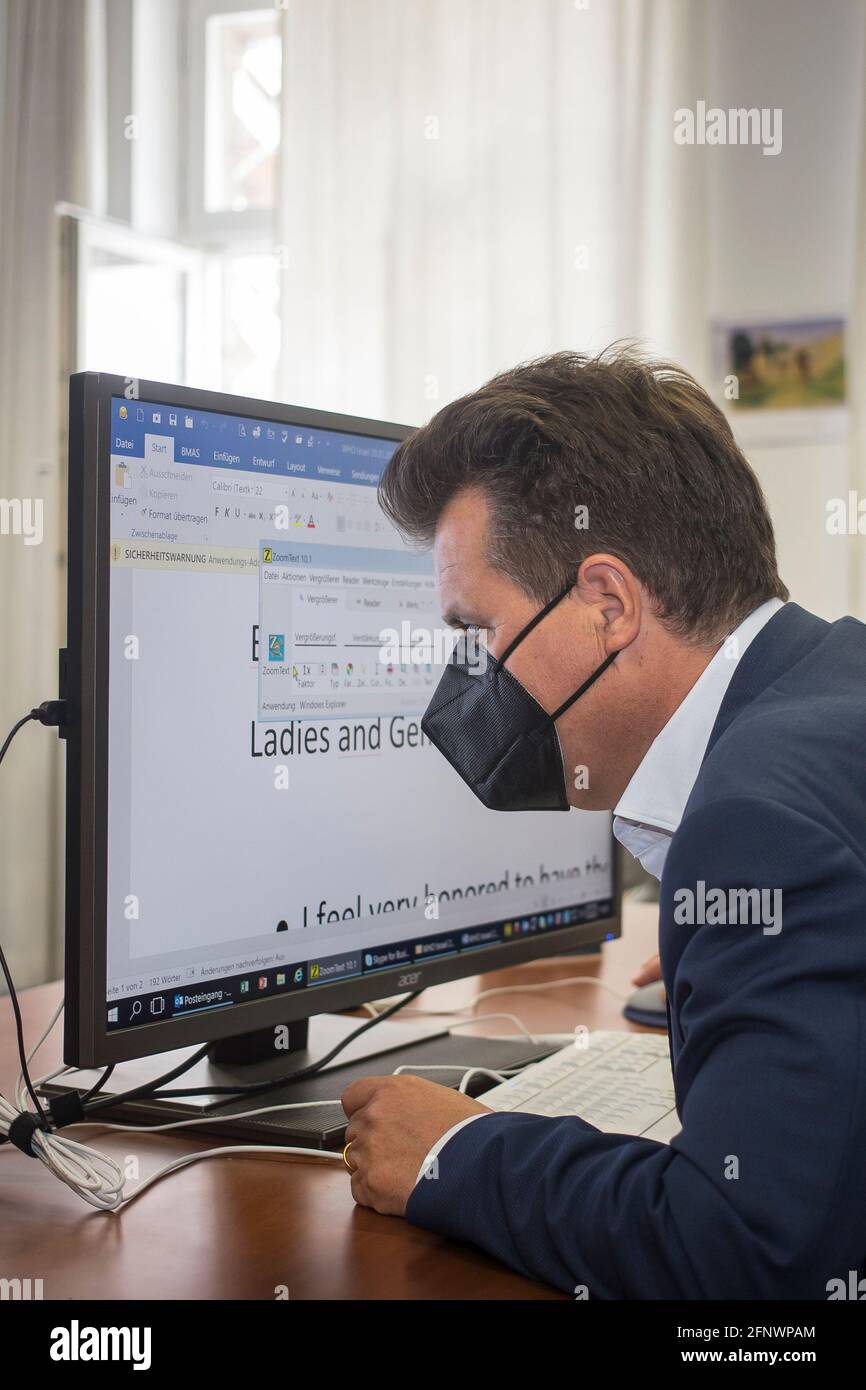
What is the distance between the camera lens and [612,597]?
88 cm

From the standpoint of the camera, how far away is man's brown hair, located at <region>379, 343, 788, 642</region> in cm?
88

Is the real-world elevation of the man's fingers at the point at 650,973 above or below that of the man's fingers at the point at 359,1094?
below

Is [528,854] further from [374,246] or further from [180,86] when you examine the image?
[180,86]

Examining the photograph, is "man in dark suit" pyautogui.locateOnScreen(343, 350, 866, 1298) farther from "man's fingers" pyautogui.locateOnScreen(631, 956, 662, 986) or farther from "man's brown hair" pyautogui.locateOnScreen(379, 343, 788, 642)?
"man's fingers" pyautogui.locateOnScreen(631, 956, 662, 986)

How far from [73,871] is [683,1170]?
1.38ft

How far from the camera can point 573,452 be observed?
887mm

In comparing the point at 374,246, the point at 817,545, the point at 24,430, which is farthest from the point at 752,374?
the point at 24,430

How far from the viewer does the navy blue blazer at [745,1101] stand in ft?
2.05

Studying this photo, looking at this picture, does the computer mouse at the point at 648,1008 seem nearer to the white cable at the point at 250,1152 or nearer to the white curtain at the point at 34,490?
the white cable at the point at 250,1152

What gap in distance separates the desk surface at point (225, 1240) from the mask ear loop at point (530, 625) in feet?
1.20

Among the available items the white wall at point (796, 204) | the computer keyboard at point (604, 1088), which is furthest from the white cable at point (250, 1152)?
the white wall at point (796, 204)

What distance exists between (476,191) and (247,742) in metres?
2.82

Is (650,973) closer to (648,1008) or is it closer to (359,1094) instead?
(648,1008)

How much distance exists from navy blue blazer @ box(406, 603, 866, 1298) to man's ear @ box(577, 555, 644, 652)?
152 mm
